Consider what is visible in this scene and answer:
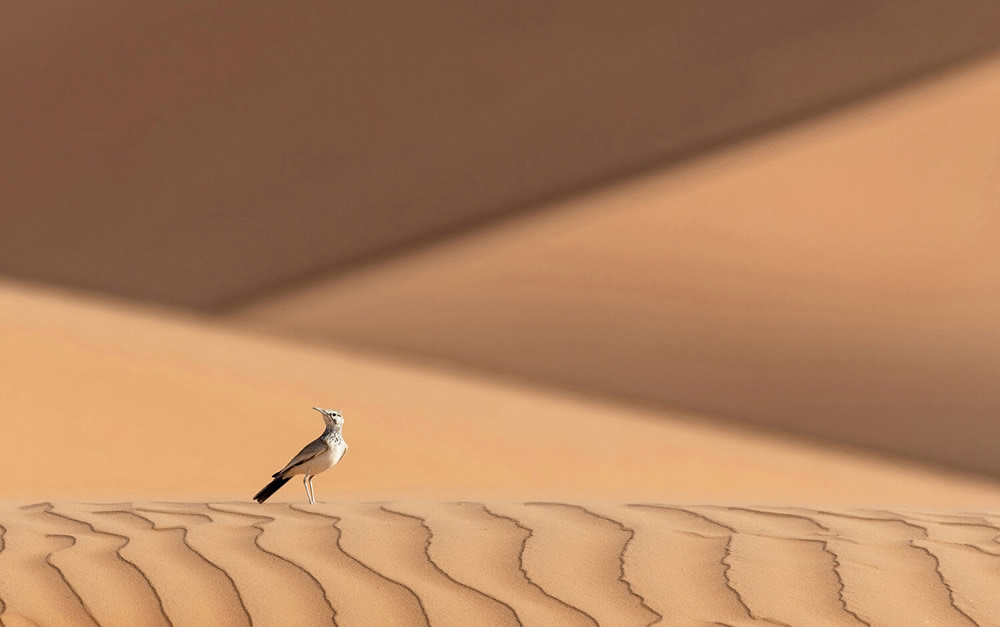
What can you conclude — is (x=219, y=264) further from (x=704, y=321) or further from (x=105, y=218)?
(x=704, y=321)

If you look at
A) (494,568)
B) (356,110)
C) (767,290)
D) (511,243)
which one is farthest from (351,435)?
(356,110)

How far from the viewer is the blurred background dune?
1097 cm

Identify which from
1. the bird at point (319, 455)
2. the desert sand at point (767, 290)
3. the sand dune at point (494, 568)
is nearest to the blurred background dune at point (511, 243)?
the desert sand at point (767, 290)

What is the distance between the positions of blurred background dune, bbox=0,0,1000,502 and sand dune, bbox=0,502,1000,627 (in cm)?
434

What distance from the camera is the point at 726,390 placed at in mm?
12945

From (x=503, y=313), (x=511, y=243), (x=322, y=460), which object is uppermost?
(x=511, y=243)

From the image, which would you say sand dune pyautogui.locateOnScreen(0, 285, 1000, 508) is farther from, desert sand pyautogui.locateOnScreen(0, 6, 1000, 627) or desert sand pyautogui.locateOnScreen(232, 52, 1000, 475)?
desert sand pyautogui.locateOnScreen(232, 52, 1000, 475)

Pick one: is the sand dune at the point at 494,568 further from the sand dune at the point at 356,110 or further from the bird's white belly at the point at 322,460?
the sand dune at the point at 356,110

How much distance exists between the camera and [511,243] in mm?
15406

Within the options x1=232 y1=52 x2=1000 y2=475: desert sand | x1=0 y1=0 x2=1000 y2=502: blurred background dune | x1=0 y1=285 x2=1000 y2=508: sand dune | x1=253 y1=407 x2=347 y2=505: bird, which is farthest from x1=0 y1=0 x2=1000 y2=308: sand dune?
x1=253 y1=407 x2=347 y2=505: bird

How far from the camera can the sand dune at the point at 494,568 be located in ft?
12.2

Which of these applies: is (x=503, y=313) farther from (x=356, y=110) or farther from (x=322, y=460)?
(x=322, y=460)

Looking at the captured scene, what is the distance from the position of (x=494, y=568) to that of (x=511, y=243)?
37.3ft

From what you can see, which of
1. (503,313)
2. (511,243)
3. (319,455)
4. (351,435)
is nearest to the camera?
(319,455)
